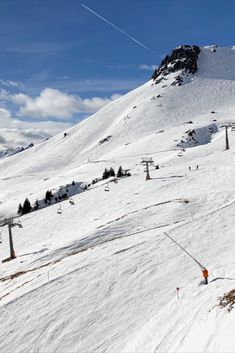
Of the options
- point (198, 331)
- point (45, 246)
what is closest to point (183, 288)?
point (198, 331)

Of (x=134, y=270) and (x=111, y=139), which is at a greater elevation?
(x=111, y=139)

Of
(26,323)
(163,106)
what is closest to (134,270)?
(26,323)

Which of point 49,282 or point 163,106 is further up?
point 163,106

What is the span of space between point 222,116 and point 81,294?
447 feet

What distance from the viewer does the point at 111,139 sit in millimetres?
164875

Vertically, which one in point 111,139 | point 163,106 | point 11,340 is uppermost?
point 163,106

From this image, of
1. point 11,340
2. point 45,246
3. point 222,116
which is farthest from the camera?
point 222,116

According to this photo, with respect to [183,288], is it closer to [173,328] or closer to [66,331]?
Answer: [173,328]

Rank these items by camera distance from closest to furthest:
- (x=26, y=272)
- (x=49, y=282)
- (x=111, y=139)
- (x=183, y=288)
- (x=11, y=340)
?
1. (x=11, y=340)
2. (x=183, y=288)
3. (x=49, y=282)
4. (x=26, y=272)
5. (x=111, y=139)

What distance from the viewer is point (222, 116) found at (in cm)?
14900

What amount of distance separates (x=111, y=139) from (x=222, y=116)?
46.1 m

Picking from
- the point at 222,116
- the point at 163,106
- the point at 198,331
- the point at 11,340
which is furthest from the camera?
the point at 163,106

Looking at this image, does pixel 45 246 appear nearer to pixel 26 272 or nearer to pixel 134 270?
pixel 26 272

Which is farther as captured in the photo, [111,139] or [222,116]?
[111,139]
